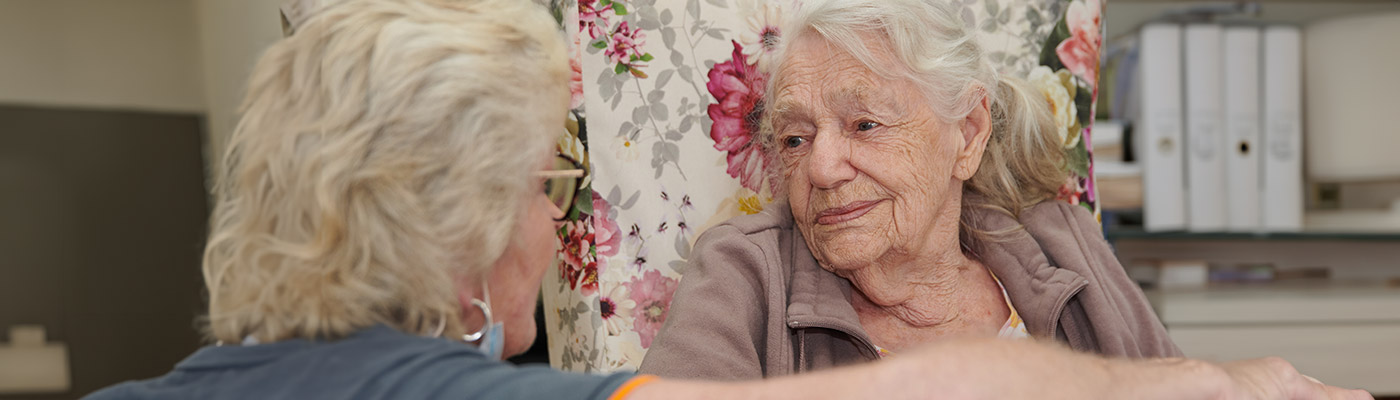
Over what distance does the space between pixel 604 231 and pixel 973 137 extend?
455 mm

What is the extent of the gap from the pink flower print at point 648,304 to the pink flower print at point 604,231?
0.05 m

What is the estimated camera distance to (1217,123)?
6.72 ft

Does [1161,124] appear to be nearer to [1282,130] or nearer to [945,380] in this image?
[1282,130]

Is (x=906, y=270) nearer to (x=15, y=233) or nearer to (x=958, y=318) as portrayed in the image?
(x=958, y=318)

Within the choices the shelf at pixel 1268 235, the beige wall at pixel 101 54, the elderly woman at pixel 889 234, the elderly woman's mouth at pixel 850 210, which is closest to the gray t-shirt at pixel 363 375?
the elderly woman at pixel 889 234

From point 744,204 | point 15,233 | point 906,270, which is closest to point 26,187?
point 15,233

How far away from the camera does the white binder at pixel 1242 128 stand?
79.8 inches

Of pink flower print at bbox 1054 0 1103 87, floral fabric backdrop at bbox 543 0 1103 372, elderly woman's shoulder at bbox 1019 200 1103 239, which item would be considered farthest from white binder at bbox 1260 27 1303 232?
floral fabric backdrop at bbox 543 0 1103 372

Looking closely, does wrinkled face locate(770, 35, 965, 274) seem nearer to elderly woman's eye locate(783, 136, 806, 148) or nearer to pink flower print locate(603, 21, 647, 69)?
elderly woman's eye locate(783, 136, 806, 148)

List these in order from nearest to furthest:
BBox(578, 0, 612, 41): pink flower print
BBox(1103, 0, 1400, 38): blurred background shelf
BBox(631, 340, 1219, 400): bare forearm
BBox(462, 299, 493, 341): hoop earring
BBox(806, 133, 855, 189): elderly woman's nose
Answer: BBox(631, 340, 1219, 400): bare forearm
BBox(462, 299, 493, 341): hoop earring
BBox(806, 133, 855, 189): elderly woman's nose
BBox(578, 0, 612, 41): pink flower print
BBox(1103, 0, 1400, 38): blurred background shelf

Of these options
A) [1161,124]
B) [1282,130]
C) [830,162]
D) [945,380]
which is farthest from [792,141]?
[1282,130]

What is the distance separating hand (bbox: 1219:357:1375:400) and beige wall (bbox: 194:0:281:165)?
120 cm

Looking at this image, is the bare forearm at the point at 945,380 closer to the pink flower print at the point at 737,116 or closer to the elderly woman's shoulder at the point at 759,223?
the elderly woman's shoulder at the point at 759,223

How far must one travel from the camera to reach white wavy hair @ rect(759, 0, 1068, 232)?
1.03 m
